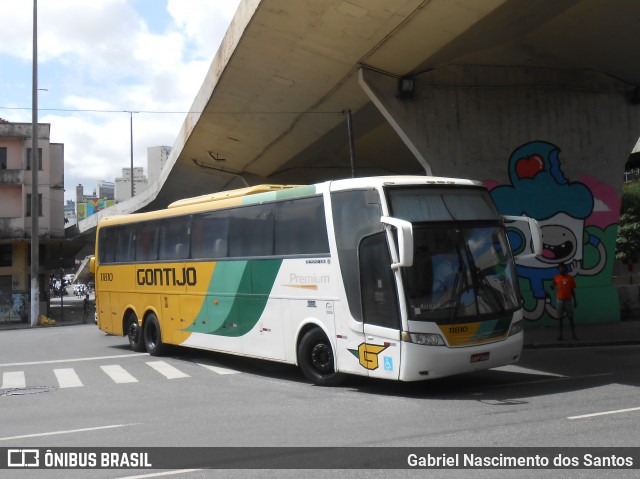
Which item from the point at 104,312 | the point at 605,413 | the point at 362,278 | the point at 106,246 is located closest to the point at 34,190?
A: the point at 104,312

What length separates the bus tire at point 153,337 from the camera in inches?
708

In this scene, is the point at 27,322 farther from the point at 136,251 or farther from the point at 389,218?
the point at 389,218

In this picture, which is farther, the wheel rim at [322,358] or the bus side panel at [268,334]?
the bus side panel at [268,334]

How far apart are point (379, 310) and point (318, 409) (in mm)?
1810

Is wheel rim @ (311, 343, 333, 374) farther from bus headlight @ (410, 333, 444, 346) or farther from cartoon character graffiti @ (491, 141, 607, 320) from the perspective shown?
cartoon character graffiti @ (491, 141, 607, 320)

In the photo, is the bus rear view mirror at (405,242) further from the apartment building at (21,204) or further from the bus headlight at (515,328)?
the apartment building at (21,204)

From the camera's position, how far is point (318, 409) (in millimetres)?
10328

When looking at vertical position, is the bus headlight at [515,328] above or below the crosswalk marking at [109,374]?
above

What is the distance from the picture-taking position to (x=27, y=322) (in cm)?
3822

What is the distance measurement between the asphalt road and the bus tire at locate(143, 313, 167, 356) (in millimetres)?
1550

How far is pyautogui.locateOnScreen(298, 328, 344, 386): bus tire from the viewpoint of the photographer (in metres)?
12.4

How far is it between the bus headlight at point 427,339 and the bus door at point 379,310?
0.82 feet

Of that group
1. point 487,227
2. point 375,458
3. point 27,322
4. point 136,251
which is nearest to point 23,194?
point 27,322

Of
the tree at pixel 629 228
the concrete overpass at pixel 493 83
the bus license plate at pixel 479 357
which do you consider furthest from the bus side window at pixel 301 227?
the tree at pixel 629 228
